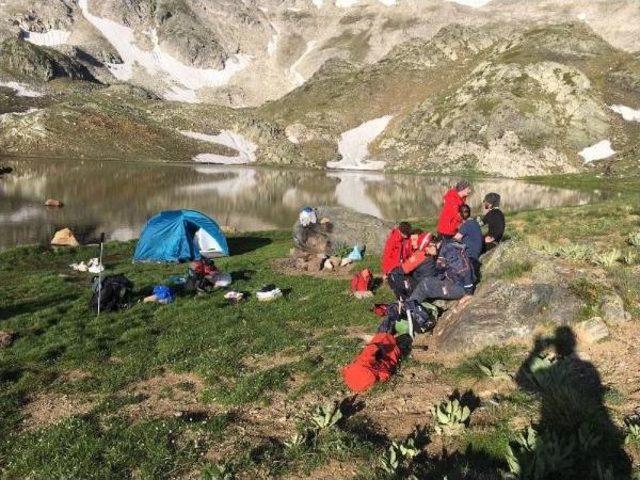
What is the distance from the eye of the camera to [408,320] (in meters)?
13.5

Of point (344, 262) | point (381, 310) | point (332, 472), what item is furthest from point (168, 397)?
point (344, 262)

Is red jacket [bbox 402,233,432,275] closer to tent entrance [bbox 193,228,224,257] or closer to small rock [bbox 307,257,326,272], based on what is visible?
small rock [bbox 307,257,326,272]

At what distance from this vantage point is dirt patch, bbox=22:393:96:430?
11203 millimetres

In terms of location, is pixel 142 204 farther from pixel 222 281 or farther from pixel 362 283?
pixel 362 283

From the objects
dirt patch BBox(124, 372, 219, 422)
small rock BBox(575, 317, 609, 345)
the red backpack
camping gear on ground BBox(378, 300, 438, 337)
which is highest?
small rock BBox(575, 317, 609, 345)

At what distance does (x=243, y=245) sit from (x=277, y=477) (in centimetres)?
3009

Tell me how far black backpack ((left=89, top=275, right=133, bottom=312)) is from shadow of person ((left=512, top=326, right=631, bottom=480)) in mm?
15153

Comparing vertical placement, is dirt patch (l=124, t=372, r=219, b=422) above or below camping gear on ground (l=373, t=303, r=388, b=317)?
below

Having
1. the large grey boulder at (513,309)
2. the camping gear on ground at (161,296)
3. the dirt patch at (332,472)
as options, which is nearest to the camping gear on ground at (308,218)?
the camping gear on ground at (161,296)

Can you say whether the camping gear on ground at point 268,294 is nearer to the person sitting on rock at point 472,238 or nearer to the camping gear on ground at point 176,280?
the camping gear on ground at point 176,280

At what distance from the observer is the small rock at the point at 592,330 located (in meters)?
11.2

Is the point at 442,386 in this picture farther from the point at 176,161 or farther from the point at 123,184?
the point at 176,161

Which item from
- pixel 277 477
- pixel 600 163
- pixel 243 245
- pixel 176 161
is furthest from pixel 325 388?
pixel 176 161

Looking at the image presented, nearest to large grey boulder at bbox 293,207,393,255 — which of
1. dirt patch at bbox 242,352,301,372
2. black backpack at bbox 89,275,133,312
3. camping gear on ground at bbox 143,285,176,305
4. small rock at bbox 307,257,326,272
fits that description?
small rock at bbox 307,257,326,272
